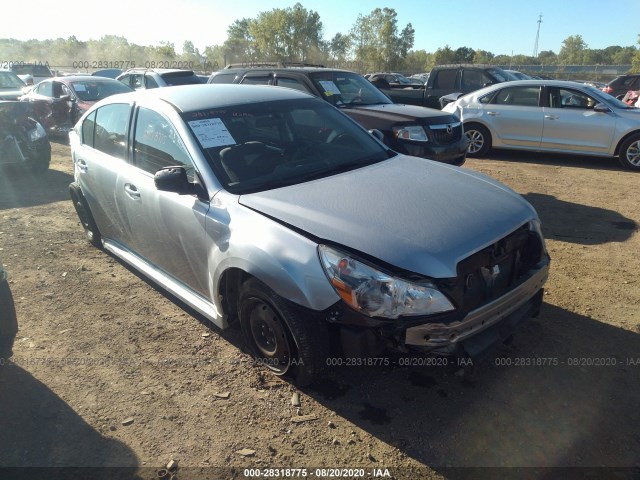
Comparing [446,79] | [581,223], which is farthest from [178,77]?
[581,223]

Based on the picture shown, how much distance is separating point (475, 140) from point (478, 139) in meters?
0.06

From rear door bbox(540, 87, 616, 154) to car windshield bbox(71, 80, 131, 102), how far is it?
9787 mm

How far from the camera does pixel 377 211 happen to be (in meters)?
2.73

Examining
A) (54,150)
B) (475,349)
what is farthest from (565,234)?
(54,150)

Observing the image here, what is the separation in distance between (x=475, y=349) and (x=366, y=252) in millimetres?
801

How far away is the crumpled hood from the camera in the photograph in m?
2.42

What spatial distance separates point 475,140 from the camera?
9570 millimetres

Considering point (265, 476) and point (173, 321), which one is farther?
point (173, 321)

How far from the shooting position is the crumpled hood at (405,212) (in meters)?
2.42

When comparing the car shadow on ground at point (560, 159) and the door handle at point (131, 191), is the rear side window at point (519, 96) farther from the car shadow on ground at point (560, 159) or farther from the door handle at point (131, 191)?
the door handle at point (131, 191)

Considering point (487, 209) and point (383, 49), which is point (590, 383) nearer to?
point (487, 209)

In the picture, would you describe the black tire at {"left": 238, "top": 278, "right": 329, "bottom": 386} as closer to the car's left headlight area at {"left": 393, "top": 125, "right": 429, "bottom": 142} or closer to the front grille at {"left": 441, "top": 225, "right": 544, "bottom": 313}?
the front grille at {"left": 441, "top": 225, "right": 544, "bottom": 313}

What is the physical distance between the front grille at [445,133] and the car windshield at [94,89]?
852 centimetres

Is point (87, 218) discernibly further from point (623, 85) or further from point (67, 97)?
point (623, 85)
